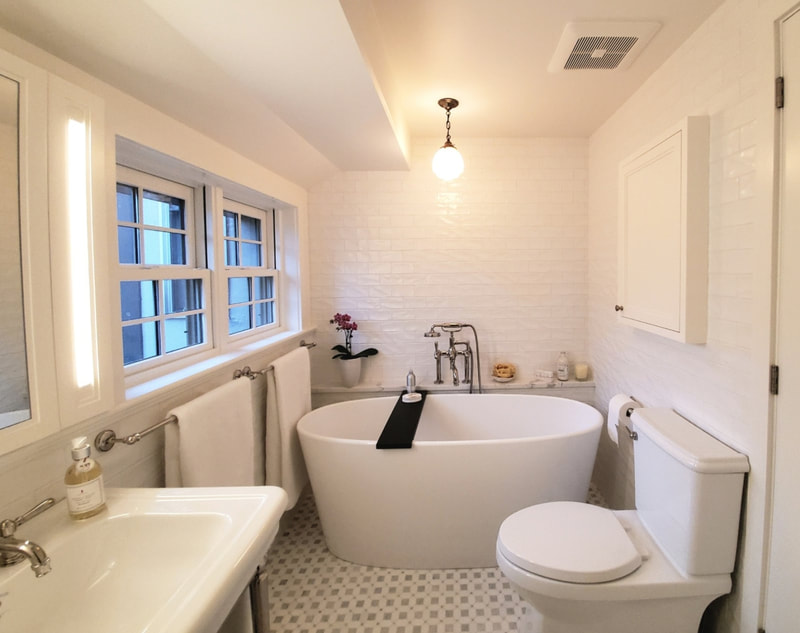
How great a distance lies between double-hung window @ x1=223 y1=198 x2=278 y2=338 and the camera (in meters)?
2.46

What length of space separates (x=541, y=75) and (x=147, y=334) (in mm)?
2287

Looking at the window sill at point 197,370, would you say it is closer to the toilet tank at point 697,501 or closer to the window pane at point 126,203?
the window pane at point 126,203

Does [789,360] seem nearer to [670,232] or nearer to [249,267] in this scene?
[670,232]

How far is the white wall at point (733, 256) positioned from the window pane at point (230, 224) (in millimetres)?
2430

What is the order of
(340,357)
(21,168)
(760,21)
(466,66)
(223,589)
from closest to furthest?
(223,589) < (21,168) < (760,21) < (466,66) < (340,357)

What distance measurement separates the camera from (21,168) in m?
0.94

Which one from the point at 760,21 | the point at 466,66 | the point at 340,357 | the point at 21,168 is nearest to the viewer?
the point at 21,168

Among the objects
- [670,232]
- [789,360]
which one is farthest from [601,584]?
[670,232]

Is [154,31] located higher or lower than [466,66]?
lower

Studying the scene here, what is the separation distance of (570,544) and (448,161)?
6.60ft

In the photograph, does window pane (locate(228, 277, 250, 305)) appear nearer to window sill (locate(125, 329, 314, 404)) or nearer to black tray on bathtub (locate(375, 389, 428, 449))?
window sill (locate(125, 329, 314, 404))

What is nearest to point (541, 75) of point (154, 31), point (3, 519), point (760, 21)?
point (760, 21)

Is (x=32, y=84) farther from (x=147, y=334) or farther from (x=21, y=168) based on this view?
(x=147, y=334)

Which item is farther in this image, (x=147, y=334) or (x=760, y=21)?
(x=147, y=334)
